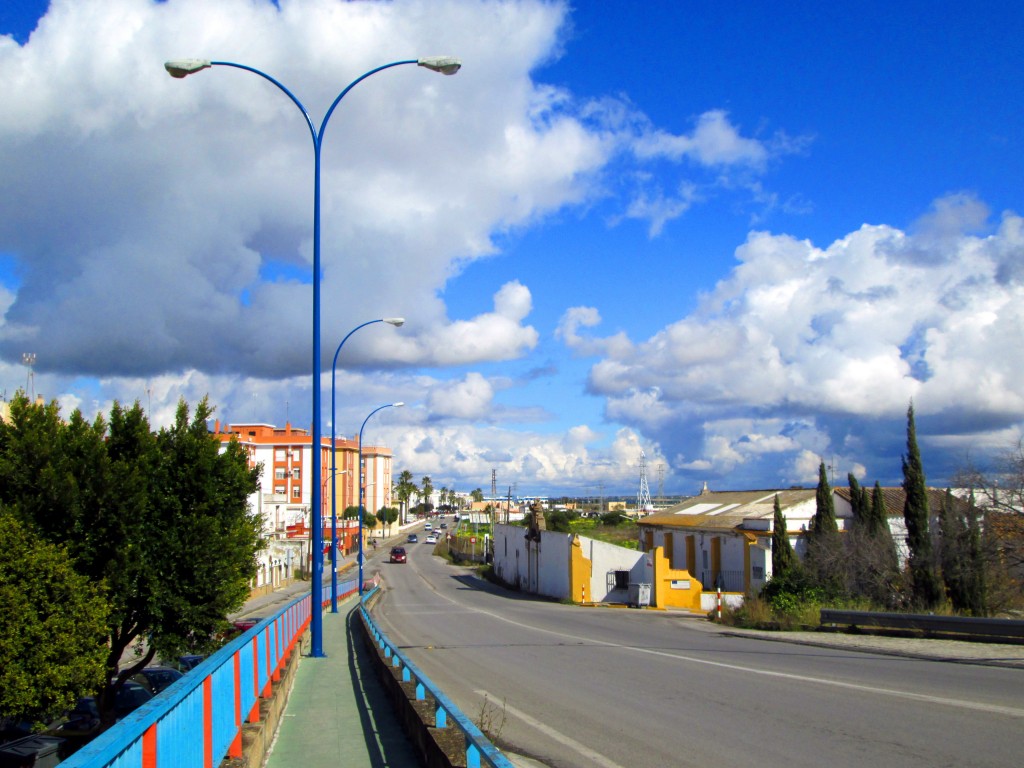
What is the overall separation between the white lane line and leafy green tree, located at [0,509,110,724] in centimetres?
622

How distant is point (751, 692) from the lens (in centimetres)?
1251

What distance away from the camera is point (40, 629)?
41.6ft

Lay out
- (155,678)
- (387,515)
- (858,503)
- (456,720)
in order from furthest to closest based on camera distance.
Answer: (387,515) < (858,503) < (155,678) < (456,720)

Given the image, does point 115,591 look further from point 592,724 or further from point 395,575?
point 395,575

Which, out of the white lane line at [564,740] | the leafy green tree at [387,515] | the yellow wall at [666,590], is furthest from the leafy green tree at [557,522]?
the white lane line at [564,740]

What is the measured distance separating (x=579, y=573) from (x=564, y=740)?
42.9 metres

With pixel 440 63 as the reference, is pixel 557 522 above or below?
below

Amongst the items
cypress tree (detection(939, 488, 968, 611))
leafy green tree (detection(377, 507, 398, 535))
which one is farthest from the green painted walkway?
leafy green tree (detection(377, 507, 398, 535))

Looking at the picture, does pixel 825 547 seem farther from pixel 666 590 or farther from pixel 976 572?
pixel 666 590

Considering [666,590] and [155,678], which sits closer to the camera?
[155,678]

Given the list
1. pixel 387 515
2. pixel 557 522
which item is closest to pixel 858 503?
pixel 557 522

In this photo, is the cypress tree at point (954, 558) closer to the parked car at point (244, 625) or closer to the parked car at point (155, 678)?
the parked car at point (244, 625)

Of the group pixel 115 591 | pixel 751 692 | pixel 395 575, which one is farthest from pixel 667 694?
pixel 395 575

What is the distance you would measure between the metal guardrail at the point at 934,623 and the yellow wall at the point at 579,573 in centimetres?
2826
